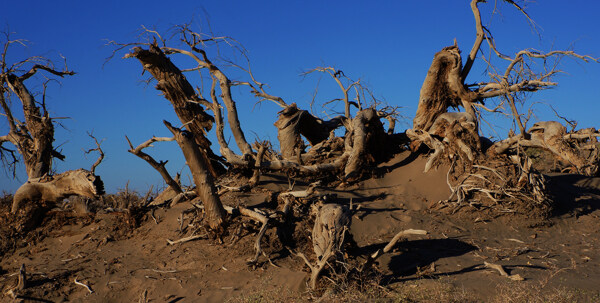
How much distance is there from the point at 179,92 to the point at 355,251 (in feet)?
14.7

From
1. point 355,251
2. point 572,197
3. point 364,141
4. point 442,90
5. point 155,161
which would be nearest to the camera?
point 355,251

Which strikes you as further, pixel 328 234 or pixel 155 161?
pixel 155 161

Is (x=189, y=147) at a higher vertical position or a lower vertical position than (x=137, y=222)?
higher

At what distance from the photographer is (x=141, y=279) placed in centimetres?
656

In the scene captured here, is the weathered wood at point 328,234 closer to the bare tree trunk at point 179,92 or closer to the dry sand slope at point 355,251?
the dry sand slope at point 355,251

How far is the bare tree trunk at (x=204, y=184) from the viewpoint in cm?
696

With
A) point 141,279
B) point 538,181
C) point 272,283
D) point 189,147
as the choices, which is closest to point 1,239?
point 141,279

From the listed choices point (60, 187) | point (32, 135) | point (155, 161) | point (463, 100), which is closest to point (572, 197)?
point (463, 100)

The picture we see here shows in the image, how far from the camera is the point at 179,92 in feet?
29.9

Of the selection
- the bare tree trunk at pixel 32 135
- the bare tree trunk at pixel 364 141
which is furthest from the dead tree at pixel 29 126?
the bare tree trunk at pixel 364 141

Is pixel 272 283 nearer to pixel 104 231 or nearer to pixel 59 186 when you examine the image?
pixel 104 231

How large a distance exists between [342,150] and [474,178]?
8.35ft

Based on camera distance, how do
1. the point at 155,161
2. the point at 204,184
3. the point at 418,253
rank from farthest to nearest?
the point at 155,161, the point at 204,184, the point at 418,253

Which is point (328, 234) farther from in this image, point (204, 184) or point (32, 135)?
point (32, 135)
